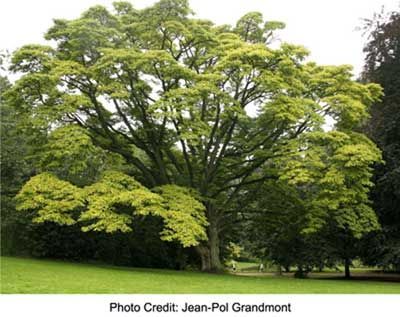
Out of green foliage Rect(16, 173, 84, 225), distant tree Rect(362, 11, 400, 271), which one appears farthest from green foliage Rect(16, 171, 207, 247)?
distant tree Rect(362, 11, 400, 271)

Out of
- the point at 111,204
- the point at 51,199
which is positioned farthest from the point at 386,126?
the point at 51,199

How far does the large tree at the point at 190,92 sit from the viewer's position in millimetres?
20375

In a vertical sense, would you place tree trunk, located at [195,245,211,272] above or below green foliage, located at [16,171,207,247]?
below

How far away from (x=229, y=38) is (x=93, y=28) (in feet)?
19.4

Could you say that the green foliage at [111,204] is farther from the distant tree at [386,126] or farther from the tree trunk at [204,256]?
the distant tree at [386,126]

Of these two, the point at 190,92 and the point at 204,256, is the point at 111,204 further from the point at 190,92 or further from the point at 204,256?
the point at 204,256

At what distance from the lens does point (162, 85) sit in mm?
22625

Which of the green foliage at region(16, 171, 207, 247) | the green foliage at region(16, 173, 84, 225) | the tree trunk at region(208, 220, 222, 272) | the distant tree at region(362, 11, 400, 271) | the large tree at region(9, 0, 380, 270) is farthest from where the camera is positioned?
the tree trunk at region(208, 220, 222, 272)

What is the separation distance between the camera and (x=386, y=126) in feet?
73.8

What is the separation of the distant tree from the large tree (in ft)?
4.09

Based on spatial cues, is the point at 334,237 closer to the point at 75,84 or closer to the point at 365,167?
the point at 365,167

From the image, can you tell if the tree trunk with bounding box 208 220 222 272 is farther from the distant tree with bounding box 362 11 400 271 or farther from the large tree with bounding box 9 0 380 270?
the distant tree with bounding box 362 11 400 271

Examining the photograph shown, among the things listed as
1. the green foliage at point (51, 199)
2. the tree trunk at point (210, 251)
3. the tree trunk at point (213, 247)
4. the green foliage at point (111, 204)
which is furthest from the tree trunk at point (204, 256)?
the green foliage at point (51, 199)

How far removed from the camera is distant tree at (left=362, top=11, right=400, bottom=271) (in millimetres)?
22047
